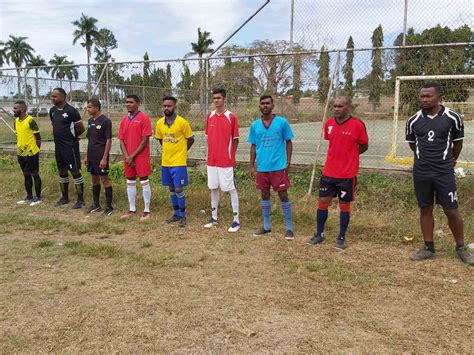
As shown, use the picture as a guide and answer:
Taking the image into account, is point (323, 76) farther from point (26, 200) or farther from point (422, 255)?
point (26, 200)

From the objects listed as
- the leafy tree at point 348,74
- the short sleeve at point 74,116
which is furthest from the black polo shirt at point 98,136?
the leafy tree at point 348,74

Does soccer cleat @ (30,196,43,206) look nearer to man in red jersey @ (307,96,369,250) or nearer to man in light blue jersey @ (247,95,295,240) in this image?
man in light blue jersey @ (247,95,295,240)

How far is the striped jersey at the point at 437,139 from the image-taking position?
4.39 m

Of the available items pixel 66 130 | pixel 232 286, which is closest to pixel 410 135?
pixel 232 286

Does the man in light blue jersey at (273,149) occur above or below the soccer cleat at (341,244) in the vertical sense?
above

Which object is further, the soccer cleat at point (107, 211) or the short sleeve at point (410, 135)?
the soccer cleat at point (107, 211)

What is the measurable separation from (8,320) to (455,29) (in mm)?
8666

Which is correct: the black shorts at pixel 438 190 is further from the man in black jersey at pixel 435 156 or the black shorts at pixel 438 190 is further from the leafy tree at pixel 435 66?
the leafy tree at pixel 435 66

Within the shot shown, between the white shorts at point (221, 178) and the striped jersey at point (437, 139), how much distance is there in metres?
2.43

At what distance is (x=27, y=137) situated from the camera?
287 inches

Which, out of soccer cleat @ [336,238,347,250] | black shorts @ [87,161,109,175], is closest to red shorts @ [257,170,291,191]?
soccer cleat @ [336,238,347,250]

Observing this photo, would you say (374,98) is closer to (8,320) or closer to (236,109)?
(236,109)

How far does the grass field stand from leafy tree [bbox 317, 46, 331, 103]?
1.99 m

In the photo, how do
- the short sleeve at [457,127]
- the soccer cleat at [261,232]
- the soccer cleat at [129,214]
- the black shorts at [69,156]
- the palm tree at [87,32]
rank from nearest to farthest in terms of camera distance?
the short sleeve at [457,127] → the soccer cleat at [261,232] → the soccer cleat at [129,214] → the black shorts at [69,156] → the palm tree at [87,32]
